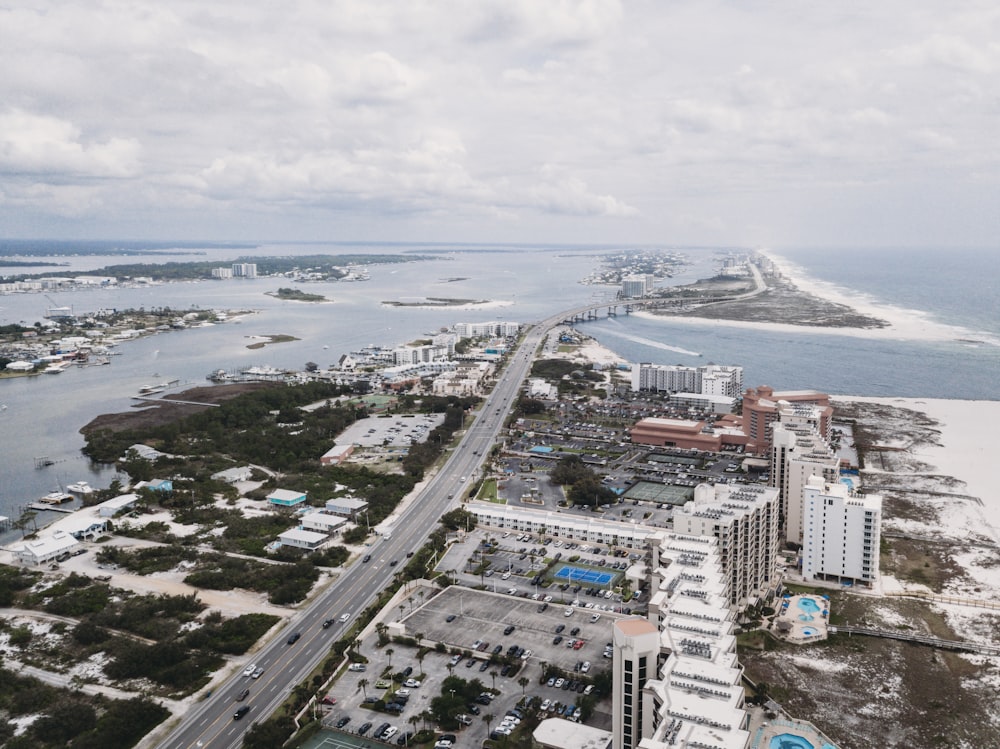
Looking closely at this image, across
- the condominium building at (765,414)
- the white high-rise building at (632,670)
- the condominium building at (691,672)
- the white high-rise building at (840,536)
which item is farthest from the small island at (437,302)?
the white high-rise building at (632,670)

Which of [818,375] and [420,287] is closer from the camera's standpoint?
[818,375]

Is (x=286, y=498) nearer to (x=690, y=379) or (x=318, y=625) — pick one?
(x=318, y=625)

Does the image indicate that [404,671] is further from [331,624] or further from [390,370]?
[390,370]

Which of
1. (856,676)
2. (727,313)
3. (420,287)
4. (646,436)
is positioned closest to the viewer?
(856,676)

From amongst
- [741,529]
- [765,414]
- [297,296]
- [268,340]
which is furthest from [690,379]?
[297,296]

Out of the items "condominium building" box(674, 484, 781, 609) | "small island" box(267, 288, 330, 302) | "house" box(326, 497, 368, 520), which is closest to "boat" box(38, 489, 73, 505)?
"house" box(326, 497, 368, 520)

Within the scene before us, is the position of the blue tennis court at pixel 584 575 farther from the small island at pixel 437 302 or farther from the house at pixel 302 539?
the small island at pixel 437 302

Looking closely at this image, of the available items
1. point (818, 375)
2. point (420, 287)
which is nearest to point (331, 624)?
point (818, 375)
